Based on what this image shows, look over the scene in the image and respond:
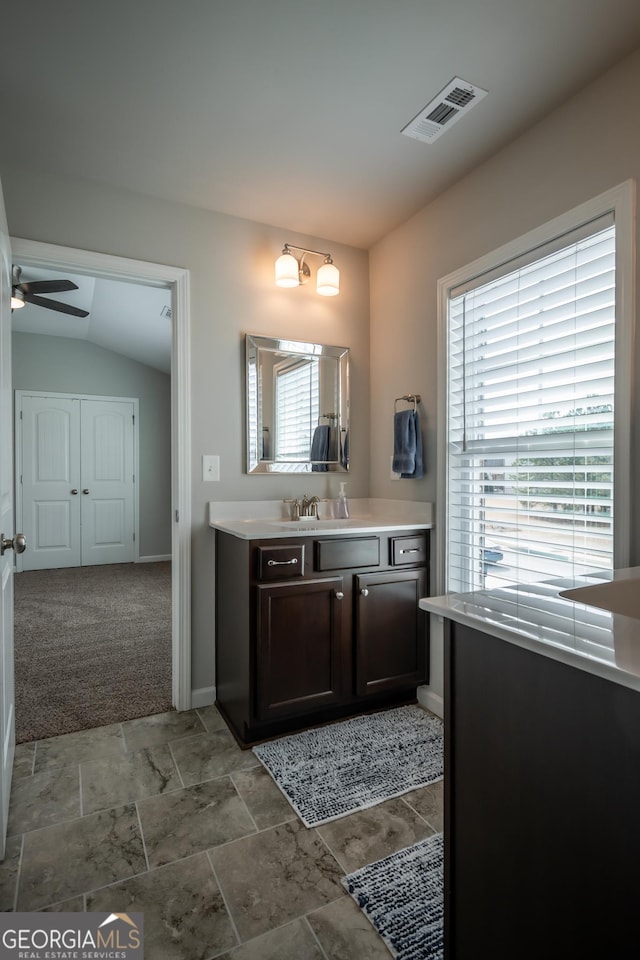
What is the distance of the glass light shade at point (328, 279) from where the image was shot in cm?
278

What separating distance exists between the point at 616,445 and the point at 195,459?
187 centimetres

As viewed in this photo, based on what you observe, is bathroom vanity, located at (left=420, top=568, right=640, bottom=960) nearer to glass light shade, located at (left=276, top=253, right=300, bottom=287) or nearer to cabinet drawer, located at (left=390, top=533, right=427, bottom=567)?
cabinet drawer, located at (left=390, top=533, right=427, bottom=567)

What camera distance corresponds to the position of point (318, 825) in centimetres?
172

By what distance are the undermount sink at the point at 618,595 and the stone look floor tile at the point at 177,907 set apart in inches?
50.0

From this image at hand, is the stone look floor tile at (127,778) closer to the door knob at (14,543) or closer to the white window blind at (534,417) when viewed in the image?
the door knob at (14,543)

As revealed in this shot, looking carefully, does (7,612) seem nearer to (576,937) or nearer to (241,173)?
(576,937)

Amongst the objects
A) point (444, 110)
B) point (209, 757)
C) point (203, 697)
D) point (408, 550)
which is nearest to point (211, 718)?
point (203, 697)

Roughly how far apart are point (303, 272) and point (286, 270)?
24 centimetres

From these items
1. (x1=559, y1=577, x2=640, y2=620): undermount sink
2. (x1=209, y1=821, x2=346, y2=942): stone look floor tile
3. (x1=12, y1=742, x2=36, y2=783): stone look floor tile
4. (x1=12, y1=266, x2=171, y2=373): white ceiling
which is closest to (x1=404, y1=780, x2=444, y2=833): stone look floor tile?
(x1=209, y1=821, x2=346, y2=942): stone look floor tile

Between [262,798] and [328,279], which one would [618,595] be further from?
[328,279]

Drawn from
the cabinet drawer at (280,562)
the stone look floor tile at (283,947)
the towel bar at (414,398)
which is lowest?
the stone look floor tile at (283,947)

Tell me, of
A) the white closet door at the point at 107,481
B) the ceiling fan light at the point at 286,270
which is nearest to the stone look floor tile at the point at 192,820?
the ceiling fan light at the point at 286,270

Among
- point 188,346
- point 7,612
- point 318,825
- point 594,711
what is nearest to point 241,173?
point 188,346

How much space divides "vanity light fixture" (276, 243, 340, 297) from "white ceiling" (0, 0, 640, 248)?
312 mm
